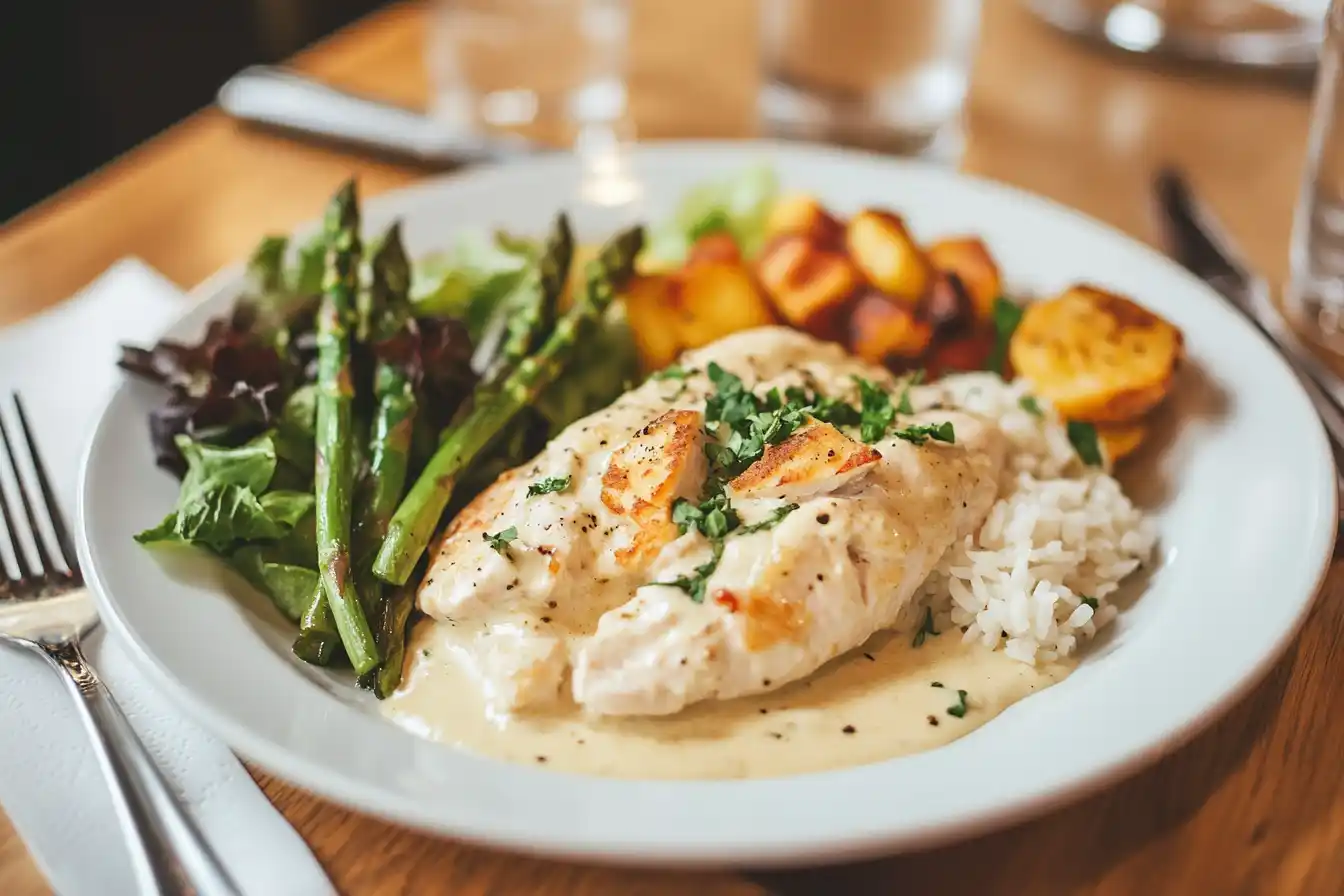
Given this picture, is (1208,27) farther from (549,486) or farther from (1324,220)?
(549,486)

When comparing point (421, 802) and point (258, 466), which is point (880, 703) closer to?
point (421, 802)

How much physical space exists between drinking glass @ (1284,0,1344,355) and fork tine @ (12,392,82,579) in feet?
9.53

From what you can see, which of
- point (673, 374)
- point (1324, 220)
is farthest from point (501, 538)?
point (1324, 220)

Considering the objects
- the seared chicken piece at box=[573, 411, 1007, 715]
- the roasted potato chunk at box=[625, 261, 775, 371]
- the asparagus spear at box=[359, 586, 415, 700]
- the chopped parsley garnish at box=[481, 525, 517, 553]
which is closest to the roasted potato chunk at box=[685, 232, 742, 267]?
the roasted potato chunk at box=[625, 261, 775, 371]

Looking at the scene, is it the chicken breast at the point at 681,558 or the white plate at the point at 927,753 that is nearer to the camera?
the white plate at the point at 927,753

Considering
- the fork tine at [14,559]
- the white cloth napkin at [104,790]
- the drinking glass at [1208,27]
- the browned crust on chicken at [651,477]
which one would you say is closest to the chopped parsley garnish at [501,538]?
the browned crust on chicken at [651,477]

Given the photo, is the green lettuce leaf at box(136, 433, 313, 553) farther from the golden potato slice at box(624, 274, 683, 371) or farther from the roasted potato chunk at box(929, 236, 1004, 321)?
the roasted potato chunk at box(929, 236, 1004, 321)

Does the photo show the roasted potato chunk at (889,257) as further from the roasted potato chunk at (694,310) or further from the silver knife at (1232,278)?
the silver knife at (1232,278)

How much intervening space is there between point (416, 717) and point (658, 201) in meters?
1.92

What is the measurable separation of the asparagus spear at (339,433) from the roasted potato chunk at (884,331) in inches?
43.9

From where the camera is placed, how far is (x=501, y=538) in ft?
7.16

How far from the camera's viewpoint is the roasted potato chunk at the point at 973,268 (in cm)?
296

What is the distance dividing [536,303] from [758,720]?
1314mm

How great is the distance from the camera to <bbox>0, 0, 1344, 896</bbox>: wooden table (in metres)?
1.88
